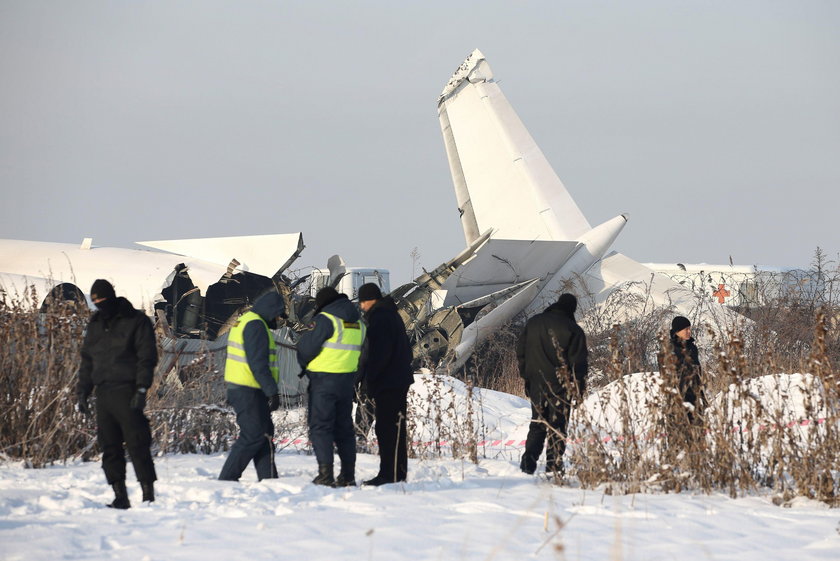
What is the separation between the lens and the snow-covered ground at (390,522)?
500 cm

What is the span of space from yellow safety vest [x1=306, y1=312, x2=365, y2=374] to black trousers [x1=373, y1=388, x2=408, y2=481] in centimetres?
42

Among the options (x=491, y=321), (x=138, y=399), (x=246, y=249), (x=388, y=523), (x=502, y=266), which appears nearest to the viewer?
(x=388, y=523)

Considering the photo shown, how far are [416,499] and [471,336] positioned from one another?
39.9 ft

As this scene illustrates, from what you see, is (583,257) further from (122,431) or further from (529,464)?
(122,431)

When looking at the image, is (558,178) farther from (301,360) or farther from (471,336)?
(301,360)

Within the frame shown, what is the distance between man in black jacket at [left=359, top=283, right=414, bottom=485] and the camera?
7609mm

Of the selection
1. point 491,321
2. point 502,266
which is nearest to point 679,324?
point 491,321

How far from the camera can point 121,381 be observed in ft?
21.1

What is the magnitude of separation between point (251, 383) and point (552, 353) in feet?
8.43

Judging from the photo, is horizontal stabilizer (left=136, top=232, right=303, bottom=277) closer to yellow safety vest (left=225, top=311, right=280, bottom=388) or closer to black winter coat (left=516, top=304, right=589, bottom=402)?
black winter coat (left=516, top=304, right=589, bottom=402)

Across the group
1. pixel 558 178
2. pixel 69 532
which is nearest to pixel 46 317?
pixel 69 532

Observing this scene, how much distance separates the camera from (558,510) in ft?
20.8

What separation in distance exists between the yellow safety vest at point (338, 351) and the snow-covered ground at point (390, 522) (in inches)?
34.3

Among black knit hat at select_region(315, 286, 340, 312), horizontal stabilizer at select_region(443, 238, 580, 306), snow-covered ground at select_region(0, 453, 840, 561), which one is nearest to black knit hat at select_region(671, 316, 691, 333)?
snow-covered ground at select_region(0, 453, 840, 561)
